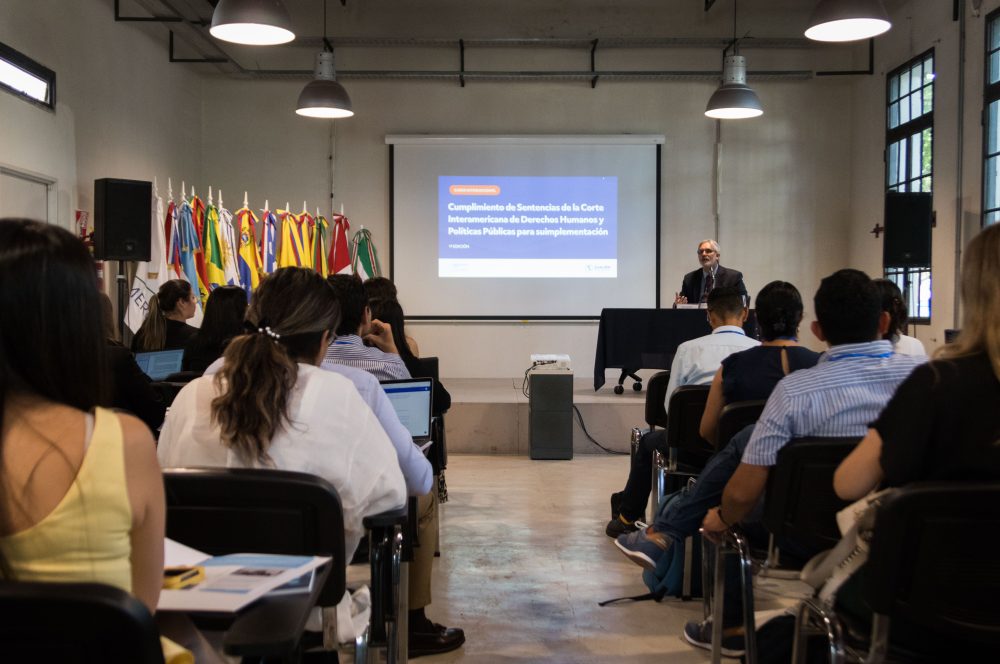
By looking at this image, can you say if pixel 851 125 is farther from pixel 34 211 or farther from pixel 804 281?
pixel 34 211

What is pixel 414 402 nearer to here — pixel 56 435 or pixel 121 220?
pixel 56 435

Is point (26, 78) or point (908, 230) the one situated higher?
point (26, 78)

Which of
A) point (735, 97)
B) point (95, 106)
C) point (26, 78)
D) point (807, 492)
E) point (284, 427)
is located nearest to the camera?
point (284, 427)

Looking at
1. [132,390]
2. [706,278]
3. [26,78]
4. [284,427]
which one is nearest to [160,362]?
[132,390]

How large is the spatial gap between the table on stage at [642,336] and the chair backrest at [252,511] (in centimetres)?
598

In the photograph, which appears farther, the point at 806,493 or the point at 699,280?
the point at 699,280

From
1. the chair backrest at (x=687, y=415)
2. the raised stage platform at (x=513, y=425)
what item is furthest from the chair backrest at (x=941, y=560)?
the raised stage platform at (x=513, y=425)

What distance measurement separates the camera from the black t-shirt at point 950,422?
4.91 ft

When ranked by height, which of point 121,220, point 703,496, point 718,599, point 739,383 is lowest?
point 718,599

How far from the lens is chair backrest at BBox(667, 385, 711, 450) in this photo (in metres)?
3.45

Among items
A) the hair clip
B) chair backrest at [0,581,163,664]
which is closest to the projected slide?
the hair clip

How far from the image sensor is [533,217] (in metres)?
9.84

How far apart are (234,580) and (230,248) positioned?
7.59 metres

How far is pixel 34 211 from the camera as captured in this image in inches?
260
